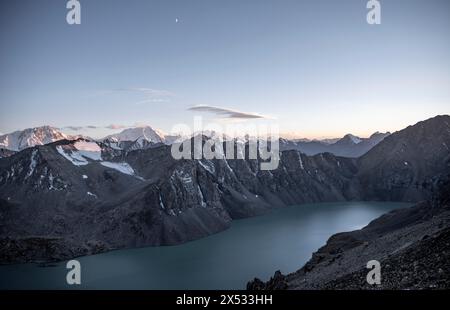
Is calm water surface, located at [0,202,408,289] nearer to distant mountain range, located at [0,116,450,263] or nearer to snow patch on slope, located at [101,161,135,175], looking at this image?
distant mountain range, located at [0,116,450,263]

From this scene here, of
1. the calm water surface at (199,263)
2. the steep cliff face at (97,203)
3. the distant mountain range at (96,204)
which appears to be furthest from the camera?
the steep cliff face at (97,203)

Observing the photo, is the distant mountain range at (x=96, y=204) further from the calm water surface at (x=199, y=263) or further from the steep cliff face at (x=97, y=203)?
the calm water surface at (x=199, y=263)

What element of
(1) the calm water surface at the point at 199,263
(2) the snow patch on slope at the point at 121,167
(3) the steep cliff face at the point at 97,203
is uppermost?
(2) the snow patch on slope at the point at 121,167

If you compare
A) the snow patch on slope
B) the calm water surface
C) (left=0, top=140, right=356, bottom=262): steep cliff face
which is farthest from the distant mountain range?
the calm water surface

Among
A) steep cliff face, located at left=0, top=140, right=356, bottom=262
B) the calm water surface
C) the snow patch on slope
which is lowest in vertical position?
the calm water surface

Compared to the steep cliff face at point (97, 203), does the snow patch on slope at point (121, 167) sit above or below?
above

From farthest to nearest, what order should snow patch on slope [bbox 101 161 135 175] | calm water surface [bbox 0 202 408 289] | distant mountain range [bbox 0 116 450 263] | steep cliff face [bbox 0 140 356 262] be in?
snow patch on slope [bbox 101 161 135 175]
steep cliff face [bbox 0 140 356 262]
distant mountain range [bbox 0 116 450 263]
calm water surface [bbox 0 202 408 289]

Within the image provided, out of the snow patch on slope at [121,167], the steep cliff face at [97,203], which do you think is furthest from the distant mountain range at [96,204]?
the snow patch on slope at [121,167]
